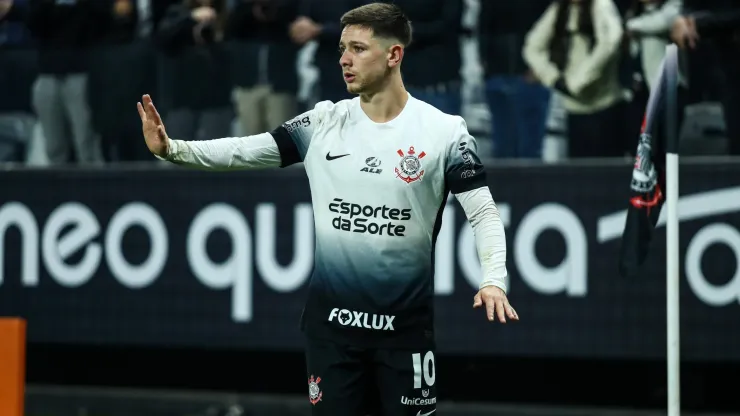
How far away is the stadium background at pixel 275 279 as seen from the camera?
29.2 feet

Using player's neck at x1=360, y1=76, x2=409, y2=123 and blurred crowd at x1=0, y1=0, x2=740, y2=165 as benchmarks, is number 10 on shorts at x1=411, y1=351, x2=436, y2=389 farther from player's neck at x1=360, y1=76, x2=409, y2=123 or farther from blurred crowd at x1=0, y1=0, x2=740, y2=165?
blurred crowd at x1=0, y1=0, x2=740, y2=165

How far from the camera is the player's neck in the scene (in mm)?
5422

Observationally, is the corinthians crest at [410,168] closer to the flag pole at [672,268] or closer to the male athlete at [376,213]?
the male athlete at [376,213]

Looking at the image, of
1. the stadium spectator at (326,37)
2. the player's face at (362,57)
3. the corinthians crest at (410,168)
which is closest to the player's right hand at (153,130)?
the player's face at (362,57)

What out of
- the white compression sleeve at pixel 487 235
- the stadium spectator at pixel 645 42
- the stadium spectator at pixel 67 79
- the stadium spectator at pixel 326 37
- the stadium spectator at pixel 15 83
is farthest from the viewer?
the stadium spectator at pixel 15 83

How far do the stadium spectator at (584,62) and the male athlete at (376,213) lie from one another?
11.3 feet

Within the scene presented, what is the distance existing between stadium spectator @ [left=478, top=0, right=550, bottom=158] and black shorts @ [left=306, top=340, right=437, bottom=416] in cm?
373

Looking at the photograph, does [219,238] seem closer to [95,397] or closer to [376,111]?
[95,397]

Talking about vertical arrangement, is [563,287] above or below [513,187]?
below

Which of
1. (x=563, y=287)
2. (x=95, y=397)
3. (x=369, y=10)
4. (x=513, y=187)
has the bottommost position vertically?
(x=95, y=397)

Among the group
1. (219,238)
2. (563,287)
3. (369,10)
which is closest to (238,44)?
(219,238)

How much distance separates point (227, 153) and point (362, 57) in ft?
2.14

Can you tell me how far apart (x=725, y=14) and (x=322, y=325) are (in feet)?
13.9

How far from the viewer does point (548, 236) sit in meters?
9.16
